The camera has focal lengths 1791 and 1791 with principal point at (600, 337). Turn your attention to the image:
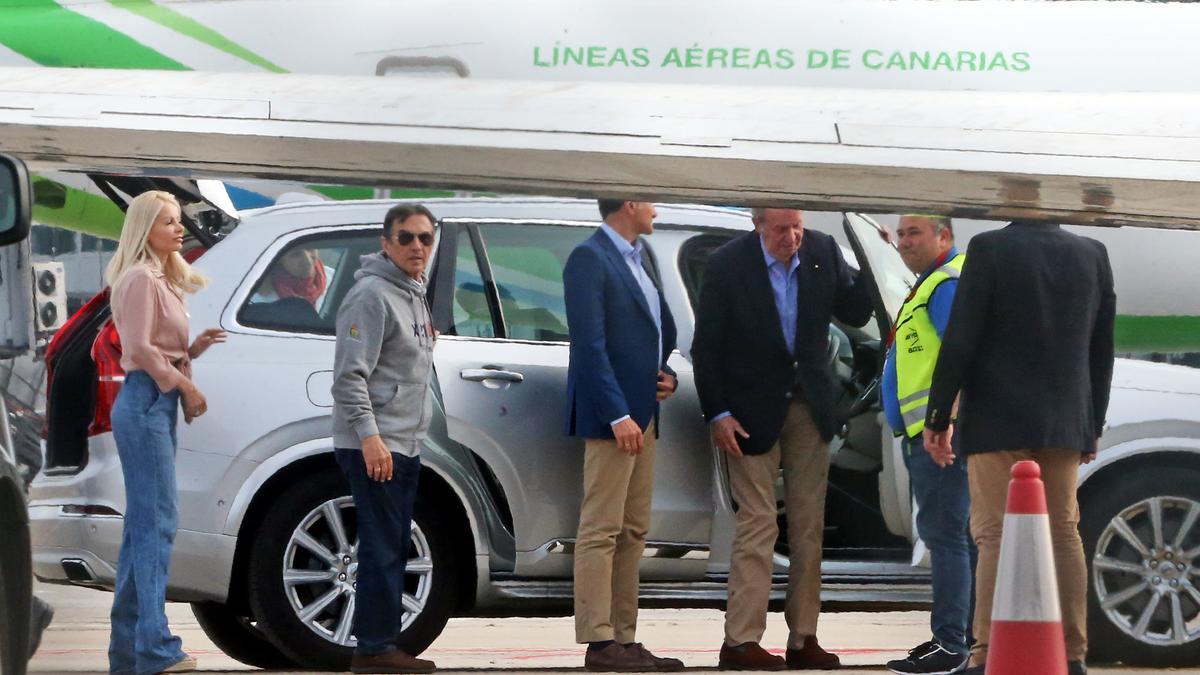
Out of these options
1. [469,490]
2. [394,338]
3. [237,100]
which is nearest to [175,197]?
[394,338]

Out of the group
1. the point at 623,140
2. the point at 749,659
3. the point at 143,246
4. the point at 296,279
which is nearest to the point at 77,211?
the point at 296,279

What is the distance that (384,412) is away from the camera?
18.8 ft

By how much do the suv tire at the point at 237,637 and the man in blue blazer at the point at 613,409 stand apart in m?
1.37

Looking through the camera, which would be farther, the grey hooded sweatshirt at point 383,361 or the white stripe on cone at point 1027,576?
the grey hooded sweatshirt at point 383,361

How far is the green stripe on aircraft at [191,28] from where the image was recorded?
26.8ft

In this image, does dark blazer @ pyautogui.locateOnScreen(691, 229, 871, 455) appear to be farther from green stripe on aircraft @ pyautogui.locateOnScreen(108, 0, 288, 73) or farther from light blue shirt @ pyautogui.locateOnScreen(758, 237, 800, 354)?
green stripe on aircraft @ pyautogui.locateOnScreen(108, 0, 288, 73)

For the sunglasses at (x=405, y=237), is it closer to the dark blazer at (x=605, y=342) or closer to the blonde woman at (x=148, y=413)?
the dark blazer at (x=605, y=342)

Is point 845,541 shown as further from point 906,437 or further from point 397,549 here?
point 397,549

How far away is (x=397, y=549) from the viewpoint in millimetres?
5750

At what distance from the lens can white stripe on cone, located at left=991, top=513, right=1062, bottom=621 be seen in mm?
4465

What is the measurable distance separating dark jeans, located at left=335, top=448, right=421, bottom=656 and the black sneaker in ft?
5.72

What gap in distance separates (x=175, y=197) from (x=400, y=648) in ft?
5.65

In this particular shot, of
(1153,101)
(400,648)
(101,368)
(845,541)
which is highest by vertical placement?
(1153,101)

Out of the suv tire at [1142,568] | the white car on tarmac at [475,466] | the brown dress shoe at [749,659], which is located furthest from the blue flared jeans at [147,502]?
the suv tire at [1142,568]
